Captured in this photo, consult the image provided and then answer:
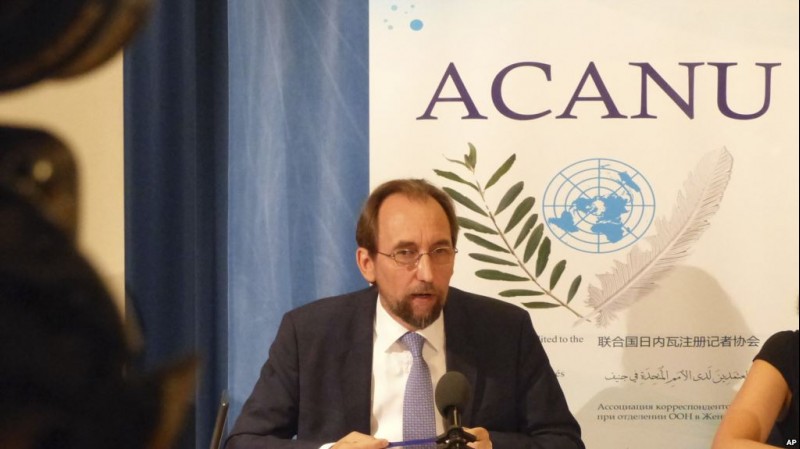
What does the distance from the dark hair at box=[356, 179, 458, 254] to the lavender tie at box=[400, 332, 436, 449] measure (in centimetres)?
32

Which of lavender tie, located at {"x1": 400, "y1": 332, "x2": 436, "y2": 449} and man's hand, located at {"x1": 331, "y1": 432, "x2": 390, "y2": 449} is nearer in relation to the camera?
man's hand, located at {"x1": 331, "y1": 432, "x2": 390, "y2": 449}

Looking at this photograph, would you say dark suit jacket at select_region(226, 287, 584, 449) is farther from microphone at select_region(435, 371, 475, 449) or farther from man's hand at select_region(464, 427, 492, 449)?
microphone at select_region(435, 371, 475, 449)

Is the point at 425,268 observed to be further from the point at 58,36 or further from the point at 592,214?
the point at 58,36

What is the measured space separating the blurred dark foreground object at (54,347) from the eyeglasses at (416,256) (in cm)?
190

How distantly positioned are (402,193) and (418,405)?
52 cm

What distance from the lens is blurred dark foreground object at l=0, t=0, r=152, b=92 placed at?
0.22 meters

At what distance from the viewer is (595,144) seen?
2543 mm

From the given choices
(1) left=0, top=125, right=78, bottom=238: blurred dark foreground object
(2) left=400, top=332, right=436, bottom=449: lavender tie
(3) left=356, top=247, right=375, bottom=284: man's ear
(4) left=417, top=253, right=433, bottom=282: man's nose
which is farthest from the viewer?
(3) left=356, top=247, right=375, bottom=284: man's ear

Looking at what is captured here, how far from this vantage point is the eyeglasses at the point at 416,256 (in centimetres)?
213

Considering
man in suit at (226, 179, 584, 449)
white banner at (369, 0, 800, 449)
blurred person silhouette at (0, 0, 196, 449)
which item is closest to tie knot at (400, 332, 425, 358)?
man in suit at (226, 179, 584, 449)

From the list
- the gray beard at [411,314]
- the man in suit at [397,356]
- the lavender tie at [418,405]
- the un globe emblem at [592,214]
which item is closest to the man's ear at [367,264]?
the man in suit at [397,356]

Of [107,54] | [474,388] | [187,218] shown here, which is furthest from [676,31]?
[107,54]

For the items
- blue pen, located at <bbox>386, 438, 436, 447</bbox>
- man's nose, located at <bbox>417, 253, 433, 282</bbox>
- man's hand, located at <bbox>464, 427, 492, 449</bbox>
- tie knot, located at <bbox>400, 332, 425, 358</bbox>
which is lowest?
man's hand, located at <bbox>464, 427, 492, 449</bbox>

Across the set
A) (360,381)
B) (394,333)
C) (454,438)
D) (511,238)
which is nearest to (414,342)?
(394,333)
